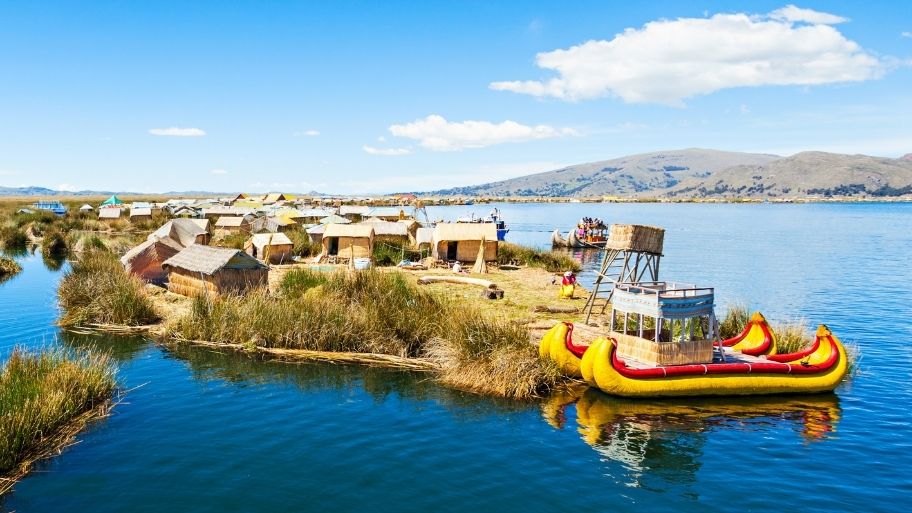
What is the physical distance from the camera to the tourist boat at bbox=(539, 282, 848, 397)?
1505cm

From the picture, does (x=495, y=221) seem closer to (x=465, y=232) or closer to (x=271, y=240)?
(x=465, y=232)

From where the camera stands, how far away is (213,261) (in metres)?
24.5

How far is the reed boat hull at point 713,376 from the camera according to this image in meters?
15.0

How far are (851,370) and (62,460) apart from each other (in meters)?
20.3

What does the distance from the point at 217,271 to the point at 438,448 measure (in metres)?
14.8

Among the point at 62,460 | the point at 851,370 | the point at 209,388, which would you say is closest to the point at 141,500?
the point at 62,460

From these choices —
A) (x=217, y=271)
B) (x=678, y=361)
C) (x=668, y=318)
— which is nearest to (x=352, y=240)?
(x=217, y=271)

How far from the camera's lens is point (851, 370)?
18.4m

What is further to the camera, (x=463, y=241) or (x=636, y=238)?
(x=463, y=241)

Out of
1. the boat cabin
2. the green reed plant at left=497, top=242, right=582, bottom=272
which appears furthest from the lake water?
the green reed plant at left=497, top=242, right=582, bottom=272

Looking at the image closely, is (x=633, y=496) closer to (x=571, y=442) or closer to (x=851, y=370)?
(x=571, y=442)

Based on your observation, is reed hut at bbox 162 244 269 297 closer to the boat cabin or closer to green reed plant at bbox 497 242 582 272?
the boat cabin

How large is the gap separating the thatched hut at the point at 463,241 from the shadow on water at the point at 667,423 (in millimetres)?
22650

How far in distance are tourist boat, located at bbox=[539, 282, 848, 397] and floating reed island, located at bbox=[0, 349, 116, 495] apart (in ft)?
35.1
